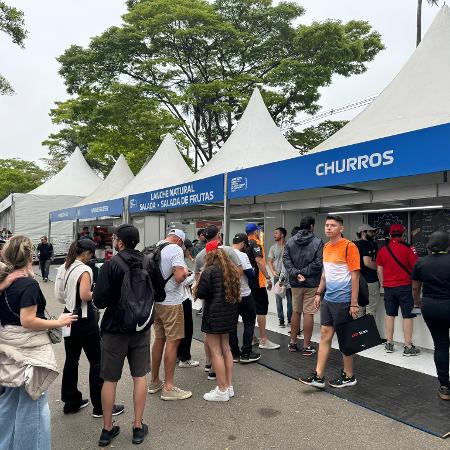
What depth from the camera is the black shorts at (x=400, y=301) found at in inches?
202

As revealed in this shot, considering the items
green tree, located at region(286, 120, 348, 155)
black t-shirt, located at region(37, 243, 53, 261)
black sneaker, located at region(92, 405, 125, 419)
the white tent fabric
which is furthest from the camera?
green tree, located at region(286, 120, 348, 155)

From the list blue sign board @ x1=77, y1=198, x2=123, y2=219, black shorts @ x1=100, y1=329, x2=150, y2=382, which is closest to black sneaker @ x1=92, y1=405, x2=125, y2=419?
black shorts @ x1=100, y1=329, x2=150, y2=382

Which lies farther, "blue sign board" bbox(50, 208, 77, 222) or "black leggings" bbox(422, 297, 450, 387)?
"blue sign board" bbox(50, 208, 77, 222)

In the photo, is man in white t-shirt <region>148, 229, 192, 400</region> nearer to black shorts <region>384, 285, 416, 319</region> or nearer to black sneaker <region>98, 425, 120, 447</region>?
black sneaker <region>98, 425, 120, 447</region>

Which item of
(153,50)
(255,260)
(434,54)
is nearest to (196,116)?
(153,50)

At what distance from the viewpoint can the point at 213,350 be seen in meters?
3.89

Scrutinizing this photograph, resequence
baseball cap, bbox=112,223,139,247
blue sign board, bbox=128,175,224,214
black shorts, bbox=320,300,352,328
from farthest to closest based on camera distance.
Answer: blue sign board, bbox=128,175,224,214
black shorts, bbox=320,300,352,328
baseball cap, bbox=112,223,139,247

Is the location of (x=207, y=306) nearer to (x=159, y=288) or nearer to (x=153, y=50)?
(x=159, y=288)

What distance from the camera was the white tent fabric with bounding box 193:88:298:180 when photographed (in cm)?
1007

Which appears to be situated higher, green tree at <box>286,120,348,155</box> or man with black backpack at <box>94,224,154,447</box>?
green tree at <box>286,120,348,155</box>

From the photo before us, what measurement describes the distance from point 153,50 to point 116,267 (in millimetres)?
18753

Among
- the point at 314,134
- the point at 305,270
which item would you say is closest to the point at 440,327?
the point at 305,270

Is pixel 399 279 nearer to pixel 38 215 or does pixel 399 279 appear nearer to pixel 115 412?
pixel 115 412

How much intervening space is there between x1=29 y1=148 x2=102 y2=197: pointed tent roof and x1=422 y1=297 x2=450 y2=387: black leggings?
2290 centimetres
